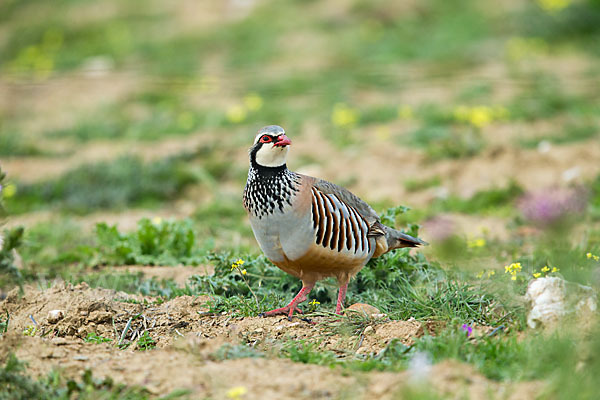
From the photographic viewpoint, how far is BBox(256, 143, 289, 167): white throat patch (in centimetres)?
370

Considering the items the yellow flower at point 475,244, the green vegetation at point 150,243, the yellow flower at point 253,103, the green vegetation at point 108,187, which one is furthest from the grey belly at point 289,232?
the yellow flower at point 253,103

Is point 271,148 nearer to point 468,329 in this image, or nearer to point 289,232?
point 289,232

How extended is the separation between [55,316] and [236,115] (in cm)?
514

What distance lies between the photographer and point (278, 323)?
3688 millimetres

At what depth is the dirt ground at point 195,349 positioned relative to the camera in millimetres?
2723

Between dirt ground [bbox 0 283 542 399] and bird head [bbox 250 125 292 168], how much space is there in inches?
32.1

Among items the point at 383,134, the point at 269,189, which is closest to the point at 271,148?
the point at 269,189

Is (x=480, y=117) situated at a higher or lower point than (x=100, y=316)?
higher

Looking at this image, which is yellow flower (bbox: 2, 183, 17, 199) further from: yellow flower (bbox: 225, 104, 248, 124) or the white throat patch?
the white throat patch

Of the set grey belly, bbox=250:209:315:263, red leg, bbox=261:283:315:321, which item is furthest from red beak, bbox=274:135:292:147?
red leg, bbox=261:283:315:321

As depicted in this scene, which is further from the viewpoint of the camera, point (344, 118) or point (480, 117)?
point (344, 118)

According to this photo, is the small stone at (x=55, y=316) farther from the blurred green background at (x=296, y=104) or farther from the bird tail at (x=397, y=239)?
the bird tail at (x=397, y=239)

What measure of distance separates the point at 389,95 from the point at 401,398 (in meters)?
7.29

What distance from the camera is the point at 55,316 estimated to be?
3.77m
